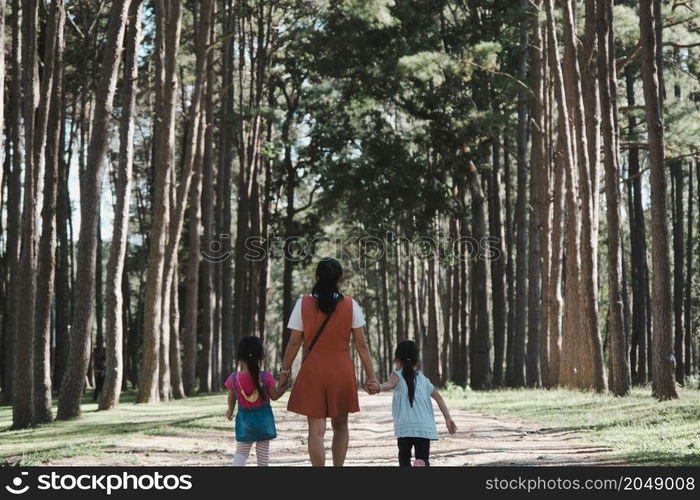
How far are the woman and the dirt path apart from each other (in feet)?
10.3

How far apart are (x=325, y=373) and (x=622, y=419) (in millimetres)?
8296

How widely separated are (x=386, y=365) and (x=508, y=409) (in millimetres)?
43759

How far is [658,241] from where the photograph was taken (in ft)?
60.2

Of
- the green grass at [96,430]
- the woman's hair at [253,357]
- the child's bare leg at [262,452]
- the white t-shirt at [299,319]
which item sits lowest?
the green grass at [96,430]

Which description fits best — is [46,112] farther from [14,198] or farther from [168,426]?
[168,426]

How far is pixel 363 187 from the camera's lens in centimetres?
3750

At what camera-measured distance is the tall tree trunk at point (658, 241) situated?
1828 cm

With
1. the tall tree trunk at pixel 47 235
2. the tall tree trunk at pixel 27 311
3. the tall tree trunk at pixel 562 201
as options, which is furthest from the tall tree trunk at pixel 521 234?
the tall tree trunk at pixel 27 311

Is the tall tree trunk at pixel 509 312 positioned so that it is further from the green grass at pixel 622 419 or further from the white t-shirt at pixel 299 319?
the white t-shirt at pixel 299 319

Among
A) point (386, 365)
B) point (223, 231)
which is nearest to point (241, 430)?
point (223, 231)

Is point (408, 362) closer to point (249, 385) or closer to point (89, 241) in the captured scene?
point (249, 385)

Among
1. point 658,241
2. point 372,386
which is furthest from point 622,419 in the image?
point 372,386

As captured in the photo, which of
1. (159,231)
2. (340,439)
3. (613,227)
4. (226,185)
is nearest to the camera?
(340,439)

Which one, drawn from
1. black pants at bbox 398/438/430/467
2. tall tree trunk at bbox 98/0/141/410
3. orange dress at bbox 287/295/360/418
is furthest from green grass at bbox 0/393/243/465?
black pants at bbox 398/438/430/467
